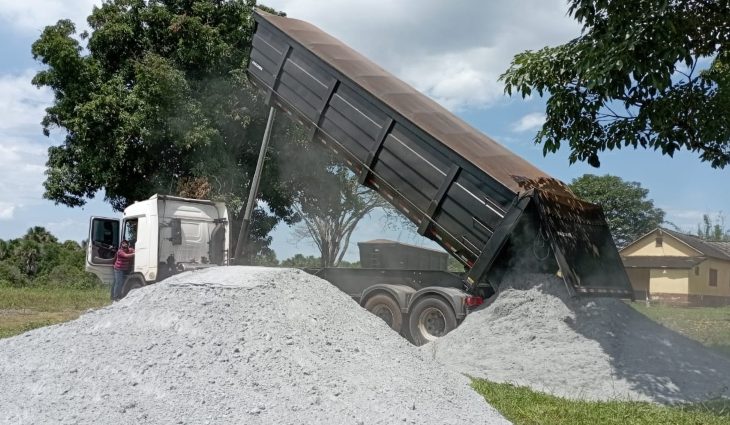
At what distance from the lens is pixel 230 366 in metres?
5.76

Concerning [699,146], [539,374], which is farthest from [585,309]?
[699,146]

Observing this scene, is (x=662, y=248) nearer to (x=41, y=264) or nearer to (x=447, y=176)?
(x=447, y=176)

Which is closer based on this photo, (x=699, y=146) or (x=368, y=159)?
(x=699, y=146)

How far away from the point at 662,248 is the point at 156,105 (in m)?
27.2

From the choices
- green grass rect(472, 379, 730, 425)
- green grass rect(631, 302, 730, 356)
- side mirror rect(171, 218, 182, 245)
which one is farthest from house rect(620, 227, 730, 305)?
Result: green grass rect(472, 379, 730, 425)

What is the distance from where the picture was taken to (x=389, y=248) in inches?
528

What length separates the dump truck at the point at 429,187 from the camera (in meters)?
8.87

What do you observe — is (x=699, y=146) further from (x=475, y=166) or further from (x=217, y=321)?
(x=217, y=321)

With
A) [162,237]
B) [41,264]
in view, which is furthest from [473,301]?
[41,264]

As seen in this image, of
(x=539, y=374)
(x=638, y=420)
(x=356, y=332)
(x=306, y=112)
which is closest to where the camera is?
(x=638, y=420)

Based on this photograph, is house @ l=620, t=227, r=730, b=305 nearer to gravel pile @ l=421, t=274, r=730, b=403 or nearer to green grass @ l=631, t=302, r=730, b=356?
green grass @ l=631, t=302, r=730, b=356

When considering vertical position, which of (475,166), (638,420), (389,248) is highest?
(475,166)

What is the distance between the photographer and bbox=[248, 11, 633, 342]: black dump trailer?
28.9 feet

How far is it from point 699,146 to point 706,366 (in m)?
3.11
